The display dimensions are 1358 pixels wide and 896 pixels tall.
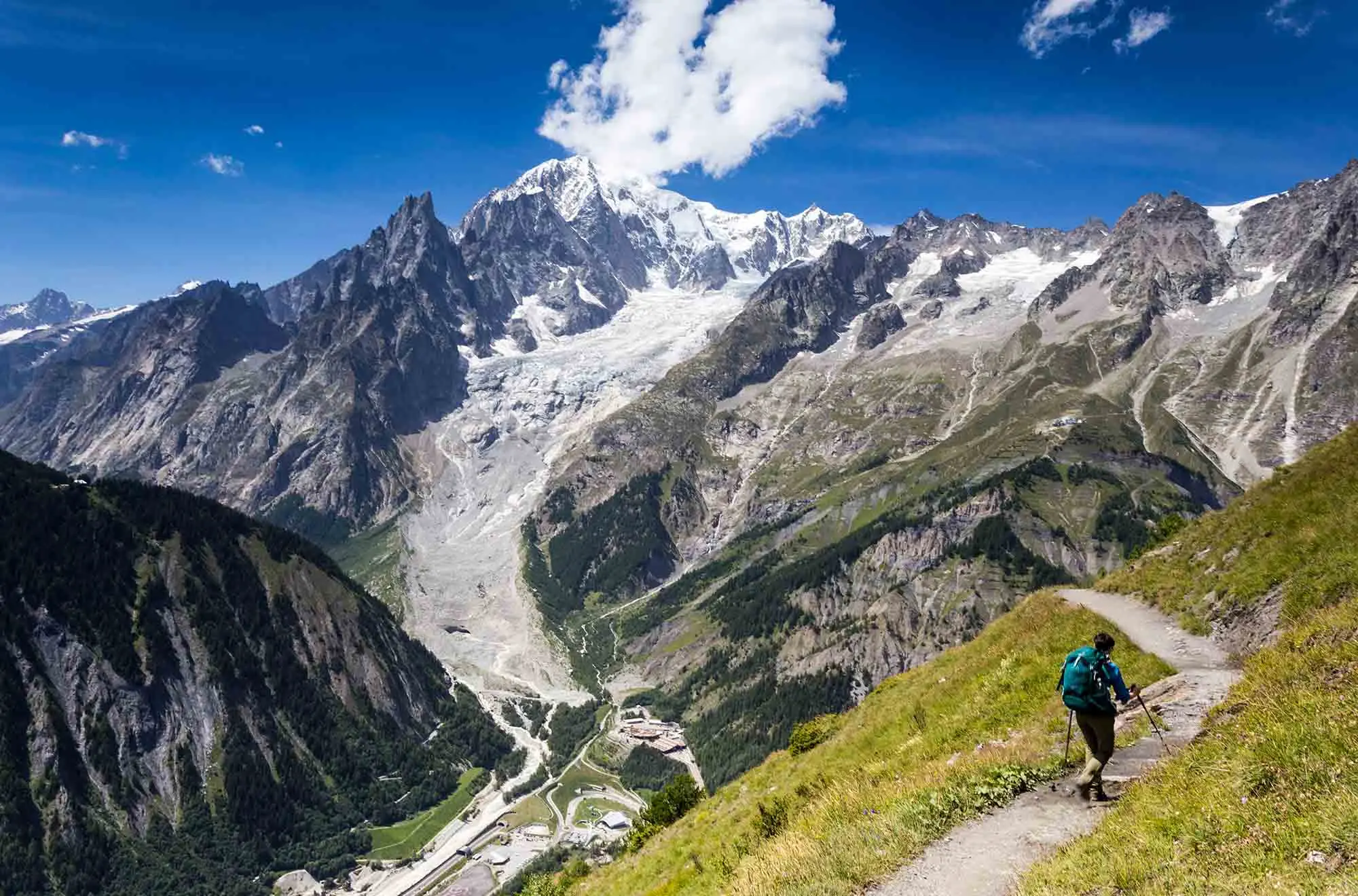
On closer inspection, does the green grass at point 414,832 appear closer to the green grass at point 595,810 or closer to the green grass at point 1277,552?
the green grass at point 595,810

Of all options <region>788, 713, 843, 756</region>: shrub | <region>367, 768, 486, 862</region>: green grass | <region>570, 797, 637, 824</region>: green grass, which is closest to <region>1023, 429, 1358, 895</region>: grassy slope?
<region>788, 713, 843, 756</region>: shrub

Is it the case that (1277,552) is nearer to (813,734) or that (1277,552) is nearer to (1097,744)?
(1097,744)

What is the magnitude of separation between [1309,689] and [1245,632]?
14280mm

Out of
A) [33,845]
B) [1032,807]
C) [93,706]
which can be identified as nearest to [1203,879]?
[1032,807]

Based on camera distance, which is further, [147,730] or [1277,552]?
[147,730]

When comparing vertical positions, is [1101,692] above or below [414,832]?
above

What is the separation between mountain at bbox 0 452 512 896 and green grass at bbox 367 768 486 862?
371 centimetres

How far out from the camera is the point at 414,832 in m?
177

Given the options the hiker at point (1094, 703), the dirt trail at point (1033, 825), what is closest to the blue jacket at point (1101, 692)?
the hiker at point (1094, 703)

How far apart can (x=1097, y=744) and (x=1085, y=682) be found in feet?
4.07

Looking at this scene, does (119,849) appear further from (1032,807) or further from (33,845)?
(1032,807)

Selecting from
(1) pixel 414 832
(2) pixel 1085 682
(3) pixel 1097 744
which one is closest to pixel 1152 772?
(3) pixel 1097 744

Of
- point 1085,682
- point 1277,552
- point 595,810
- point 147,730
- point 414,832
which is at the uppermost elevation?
point 1085,682

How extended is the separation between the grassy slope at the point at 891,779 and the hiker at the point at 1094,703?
1.69 m
